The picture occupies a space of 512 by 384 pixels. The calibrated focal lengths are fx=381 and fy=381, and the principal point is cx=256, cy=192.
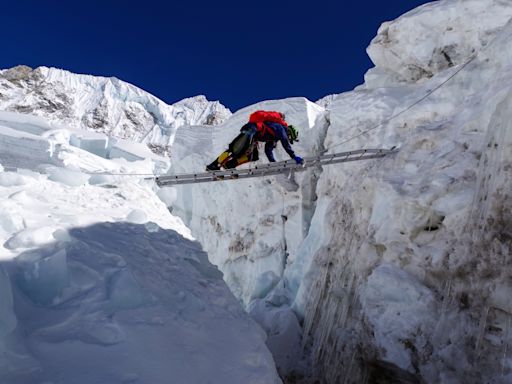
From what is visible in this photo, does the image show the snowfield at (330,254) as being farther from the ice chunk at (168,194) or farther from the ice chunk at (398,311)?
the ice chunk at (168,194)

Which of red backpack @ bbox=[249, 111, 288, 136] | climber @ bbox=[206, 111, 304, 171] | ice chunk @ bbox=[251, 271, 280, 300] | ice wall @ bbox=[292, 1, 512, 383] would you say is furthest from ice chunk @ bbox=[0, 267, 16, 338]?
ice chunk @ bbox=[251, 271, 280, 300]

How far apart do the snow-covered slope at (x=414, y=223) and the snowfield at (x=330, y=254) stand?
0.10 ft

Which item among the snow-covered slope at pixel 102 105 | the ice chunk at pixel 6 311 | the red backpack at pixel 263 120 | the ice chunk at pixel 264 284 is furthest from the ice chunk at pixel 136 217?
the snow-covered slope at pixel 102 105

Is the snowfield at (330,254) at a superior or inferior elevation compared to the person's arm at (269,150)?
inferior

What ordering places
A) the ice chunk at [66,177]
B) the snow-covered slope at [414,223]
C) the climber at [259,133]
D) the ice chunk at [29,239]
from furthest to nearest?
the climber at [259,133]
the ice chunk at [66,177]
the snow-covered slope at [414,223]
the ice chunk at [29,239]

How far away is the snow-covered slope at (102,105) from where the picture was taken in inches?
3137

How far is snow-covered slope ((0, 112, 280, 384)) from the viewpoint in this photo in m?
2.33

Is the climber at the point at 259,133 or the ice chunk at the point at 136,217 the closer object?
the ice chunk at the point at 136,217

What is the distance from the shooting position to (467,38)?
35.0 ft

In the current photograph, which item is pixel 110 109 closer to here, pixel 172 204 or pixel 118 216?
pixel 172 204

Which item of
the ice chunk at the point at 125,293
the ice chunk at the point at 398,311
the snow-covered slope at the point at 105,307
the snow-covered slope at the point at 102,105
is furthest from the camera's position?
the snow-covered slope at the point at 102,105

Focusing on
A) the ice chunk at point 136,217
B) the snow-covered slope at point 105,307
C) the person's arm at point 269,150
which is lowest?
the snow-covered slope at point 105,307

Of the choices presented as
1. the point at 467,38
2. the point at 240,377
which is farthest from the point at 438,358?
the point at 467,38

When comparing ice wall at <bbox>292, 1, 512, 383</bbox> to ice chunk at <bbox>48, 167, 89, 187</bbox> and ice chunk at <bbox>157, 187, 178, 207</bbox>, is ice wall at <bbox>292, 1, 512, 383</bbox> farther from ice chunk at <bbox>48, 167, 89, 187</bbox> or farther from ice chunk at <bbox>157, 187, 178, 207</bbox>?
ice chunk at <bbox>157, 187, 178, 207</bbox>
